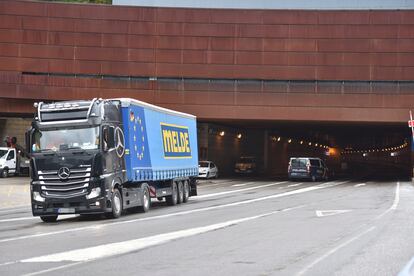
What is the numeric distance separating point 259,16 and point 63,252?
135 feet

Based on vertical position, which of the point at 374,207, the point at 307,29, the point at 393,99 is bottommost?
the point at 374,207

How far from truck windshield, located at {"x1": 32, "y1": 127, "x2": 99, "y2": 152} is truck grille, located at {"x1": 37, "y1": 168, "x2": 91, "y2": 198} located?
27.1 inches

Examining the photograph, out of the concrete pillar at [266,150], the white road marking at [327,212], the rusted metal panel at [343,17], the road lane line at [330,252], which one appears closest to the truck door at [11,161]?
the rusted metal panel at [343,17]

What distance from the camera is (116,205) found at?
63.0ft

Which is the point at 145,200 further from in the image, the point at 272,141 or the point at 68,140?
the point at 272,141

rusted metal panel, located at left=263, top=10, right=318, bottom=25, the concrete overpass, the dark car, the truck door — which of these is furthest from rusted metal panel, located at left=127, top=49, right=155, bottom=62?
the dark car

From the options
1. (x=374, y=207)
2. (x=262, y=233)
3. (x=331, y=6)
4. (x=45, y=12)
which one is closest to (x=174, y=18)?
(x=45, y=12)

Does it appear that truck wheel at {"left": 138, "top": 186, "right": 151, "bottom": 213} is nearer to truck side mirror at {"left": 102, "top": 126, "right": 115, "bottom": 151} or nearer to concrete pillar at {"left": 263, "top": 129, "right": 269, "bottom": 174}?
truck side mirror at {"left": 102, "top": 126, "right": 115, "bottom": 151}

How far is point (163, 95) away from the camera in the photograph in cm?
5128

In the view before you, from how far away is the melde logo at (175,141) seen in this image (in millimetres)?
23573

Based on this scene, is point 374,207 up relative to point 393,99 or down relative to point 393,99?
down

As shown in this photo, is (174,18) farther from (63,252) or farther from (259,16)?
(63,252)

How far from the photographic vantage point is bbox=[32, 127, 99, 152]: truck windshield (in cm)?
1838

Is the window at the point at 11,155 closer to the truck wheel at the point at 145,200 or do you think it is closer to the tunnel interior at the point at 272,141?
the tunnel interior at the point at 272,141
